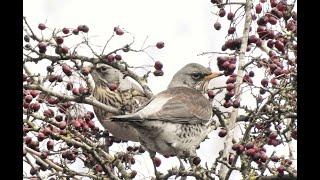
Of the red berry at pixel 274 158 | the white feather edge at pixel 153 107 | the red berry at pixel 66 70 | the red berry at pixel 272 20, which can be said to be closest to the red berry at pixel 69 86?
the red berry at pixel 66 70

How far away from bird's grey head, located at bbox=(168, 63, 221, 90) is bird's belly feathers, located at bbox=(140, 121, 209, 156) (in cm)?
66

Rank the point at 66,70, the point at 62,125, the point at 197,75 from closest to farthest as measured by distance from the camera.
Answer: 1. the point at 62,125
2. the point at 66,70
3. the point at 197,75

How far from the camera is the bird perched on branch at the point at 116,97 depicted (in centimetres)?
535

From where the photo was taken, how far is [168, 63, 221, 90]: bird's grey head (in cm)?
535

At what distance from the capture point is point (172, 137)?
15.2 feet

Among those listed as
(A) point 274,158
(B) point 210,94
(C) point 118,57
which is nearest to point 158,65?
(C) point 118,57

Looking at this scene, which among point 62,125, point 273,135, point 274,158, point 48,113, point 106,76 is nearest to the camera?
point 274,158

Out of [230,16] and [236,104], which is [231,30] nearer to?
[230,16]

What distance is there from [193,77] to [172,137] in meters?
0.89

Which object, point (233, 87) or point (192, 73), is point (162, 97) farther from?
point (233, 87)

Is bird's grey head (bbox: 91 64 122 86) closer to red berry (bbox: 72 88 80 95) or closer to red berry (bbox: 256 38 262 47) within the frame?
red berry (bbox: 72 88 80 95)

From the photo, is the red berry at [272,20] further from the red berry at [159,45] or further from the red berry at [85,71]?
the red berry at [85,71]

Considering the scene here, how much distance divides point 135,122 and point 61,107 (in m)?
0.47
